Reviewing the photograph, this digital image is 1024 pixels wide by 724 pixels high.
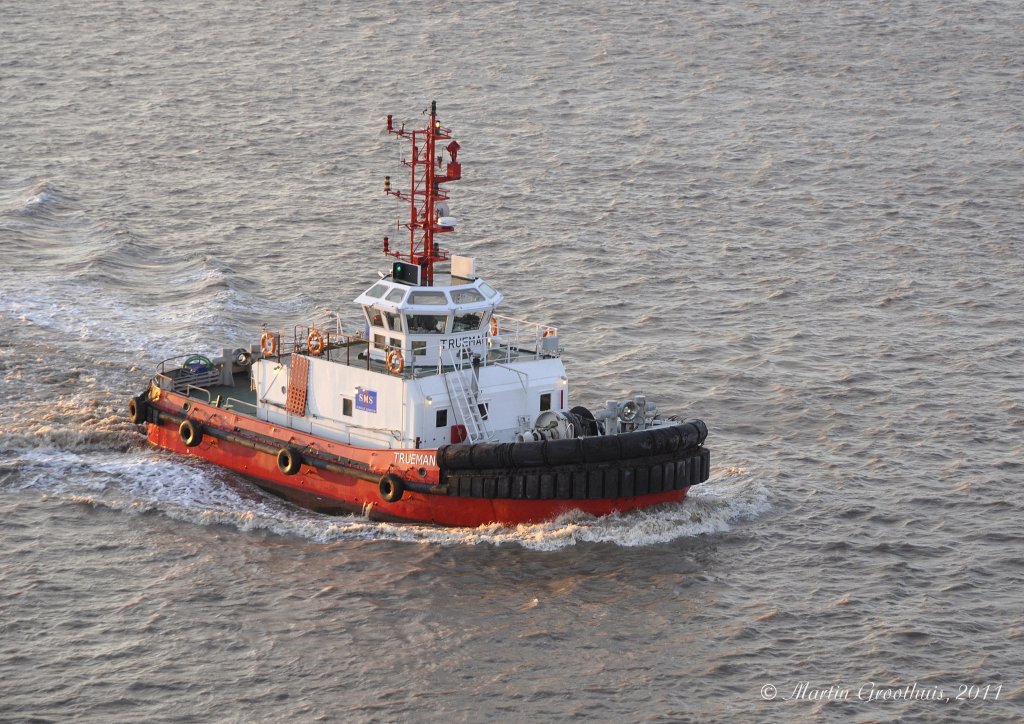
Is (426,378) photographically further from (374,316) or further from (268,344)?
(268,344)

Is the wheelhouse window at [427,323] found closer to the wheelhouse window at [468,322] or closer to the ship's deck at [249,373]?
the wheelhouse window at [468,322]

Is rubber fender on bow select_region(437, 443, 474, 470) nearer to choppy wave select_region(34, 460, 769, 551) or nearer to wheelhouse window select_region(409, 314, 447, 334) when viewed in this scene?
choppy wave select_region(34, 460, 769, 551)

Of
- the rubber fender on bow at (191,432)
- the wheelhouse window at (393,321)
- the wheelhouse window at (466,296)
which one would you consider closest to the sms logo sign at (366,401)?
the wheelhouse window at (393,321)

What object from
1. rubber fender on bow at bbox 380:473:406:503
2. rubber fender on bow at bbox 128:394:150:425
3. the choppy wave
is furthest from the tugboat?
rubber fender on bow at bbox 128:394:150:425

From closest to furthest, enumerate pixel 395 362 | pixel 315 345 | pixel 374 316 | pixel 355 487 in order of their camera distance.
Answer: pixel 395 362, pixel 355 487, pixel 374 316, pixel 315 345

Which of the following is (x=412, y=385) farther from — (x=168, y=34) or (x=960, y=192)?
(x=168, y=34)

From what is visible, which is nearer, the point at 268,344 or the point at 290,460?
the point at 290,460

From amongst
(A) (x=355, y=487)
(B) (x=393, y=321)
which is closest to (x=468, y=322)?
(B) (x=393, y=321)

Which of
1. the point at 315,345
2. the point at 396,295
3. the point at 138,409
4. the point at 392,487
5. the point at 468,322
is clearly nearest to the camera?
the point at 392,487
